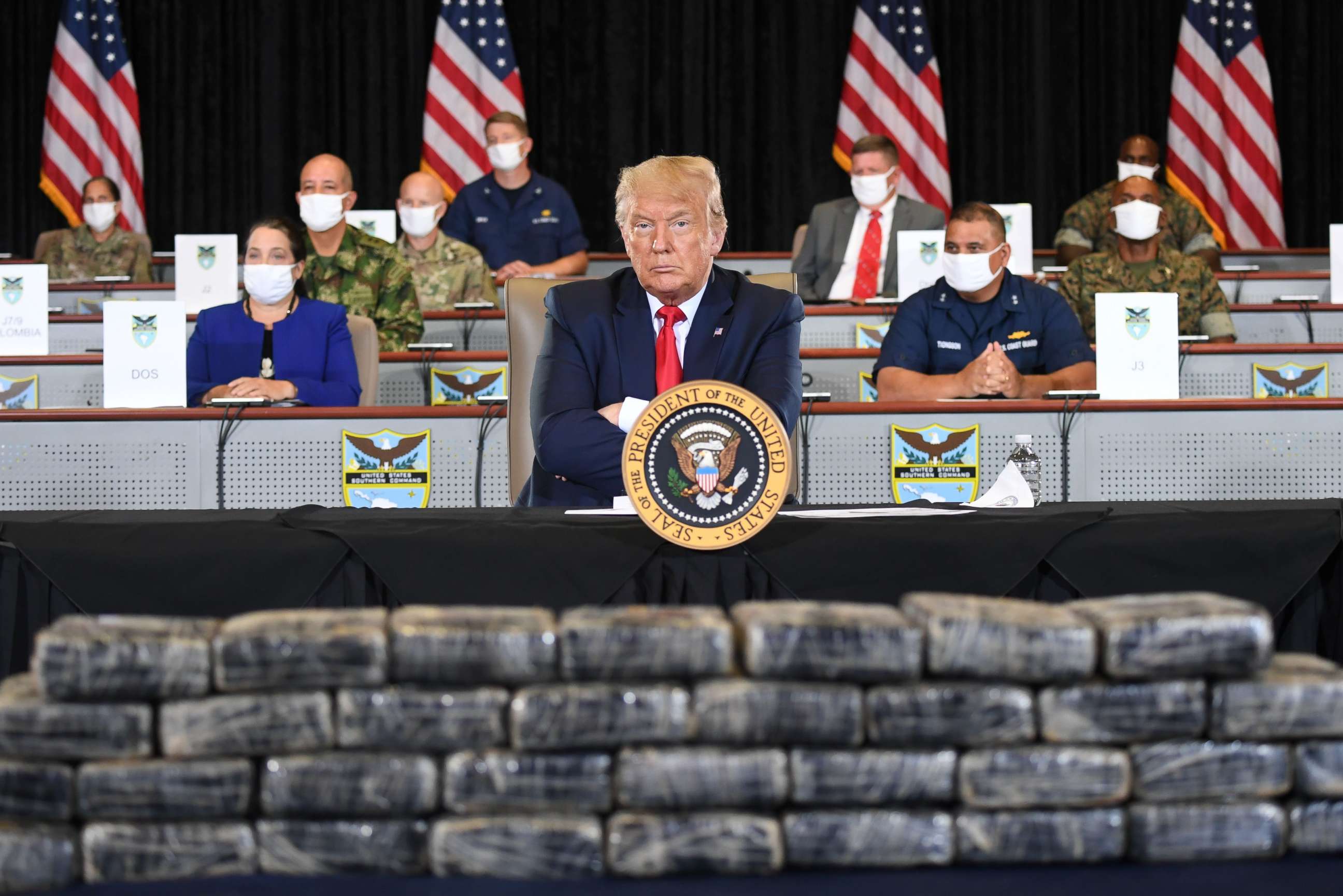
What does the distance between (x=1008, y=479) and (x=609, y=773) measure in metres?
1.48

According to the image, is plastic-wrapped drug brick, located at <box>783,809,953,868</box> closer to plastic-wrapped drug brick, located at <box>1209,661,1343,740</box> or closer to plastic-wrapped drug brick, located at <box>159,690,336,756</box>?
plastic-wrapped drug brick, located at <box>1209,661,1343,740</box>

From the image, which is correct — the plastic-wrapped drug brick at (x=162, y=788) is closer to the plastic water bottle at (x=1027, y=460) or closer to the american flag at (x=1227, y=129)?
the plastic water bottle at (x=1027, y=460)

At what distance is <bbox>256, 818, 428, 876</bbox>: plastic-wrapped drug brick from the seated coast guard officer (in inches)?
129

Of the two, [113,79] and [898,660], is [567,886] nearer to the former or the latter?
[898,660]

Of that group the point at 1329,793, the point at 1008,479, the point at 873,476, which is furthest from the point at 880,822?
the point at 873,476

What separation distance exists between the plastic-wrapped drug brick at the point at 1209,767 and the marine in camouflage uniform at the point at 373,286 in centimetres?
458

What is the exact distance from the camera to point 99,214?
25.9ft

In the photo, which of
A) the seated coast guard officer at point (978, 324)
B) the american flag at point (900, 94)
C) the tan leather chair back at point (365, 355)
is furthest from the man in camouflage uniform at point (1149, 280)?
the american flag at point (900, 94)

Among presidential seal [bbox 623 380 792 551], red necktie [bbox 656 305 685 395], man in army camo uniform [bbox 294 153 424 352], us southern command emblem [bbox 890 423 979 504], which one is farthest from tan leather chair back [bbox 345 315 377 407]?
presidential seal [bbox 623 380 792 551]

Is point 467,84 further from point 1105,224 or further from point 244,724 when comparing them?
point 244,724

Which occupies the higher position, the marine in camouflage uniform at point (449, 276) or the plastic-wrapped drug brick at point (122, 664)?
the marine in camouflage uniform at point (449, 276)

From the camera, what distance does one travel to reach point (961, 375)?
4.05 m

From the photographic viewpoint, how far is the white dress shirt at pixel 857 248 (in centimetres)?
645

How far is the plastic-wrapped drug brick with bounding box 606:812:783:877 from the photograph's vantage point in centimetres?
100
